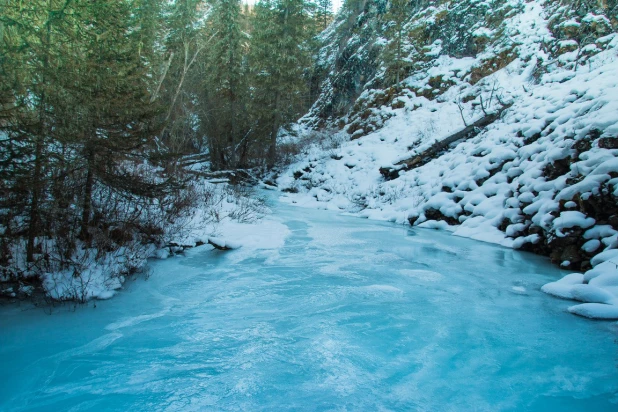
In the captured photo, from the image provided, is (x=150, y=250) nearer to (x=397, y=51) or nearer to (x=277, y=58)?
(x=277, y=58)

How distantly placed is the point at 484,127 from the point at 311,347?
1277 cm

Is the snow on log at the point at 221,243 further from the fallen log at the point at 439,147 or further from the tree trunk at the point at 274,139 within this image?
the tree trunk at the point at 274,139

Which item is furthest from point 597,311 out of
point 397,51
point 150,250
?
point 397,51

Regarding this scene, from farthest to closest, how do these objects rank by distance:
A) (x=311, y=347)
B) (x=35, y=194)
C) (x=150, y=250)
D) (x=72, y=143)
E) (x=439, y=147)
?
1. (x=439, y=147)
2. (x=150, y=250)
3. (x=72, y=143)
4. (x=35, y=194)
5. (x=311, y=347)

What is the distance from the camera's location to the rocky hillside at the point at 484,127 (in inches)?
276

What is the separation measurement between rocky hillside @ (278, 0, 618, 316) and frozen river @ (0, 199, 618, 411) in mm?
1672

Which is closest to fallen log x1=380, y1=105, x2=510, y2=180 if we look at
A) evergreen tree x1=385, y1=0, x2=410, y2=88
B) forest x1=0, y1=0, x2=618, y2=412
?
forest x1=0, y1=0, x2=618, y2=412

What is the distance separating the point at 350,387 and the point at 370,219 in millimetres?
9757

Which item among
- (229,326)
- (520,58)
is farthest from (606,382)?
(520,58)

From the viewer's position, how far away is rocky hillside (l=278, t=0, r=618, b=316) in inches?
276

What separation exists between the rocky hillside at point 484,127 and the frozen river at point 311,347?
1.67 m

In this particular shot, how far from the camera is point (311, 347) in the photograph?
3463 mm

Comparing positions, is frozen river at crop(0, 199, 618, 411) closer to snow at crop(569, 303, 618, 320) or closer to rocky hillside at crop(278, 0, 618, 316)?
snow at crop(569, 303, 618, 320)

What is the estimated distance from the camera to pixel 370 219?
1241 cm
